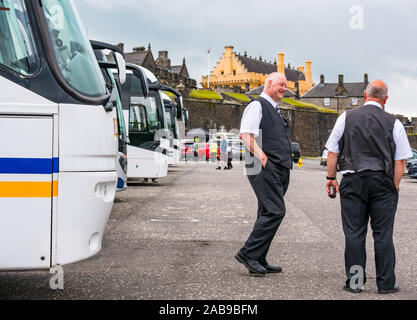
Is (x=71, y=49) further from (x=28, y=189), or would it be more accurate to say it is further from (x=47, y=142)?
(x=28, y=189)

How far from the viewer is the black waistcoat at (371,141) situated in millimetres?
5215

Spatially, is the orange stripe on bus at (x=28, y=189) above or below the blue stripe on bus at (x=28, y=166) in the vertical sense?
below

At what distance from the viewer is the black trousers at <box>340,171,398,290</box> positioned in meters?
5.21

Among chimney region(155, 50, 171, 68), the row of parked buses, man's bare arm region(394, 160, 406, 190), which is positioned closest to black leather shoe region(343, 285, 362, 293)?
man's bare arm region(394, 160, 406, 190)

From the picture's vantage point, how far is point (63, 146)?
163 inches

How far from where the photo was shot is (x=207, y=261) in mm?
6703

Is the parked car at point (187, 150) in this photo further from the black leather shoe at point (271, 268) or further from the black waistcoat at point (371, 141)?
the black waistcoat at point (371, 141)

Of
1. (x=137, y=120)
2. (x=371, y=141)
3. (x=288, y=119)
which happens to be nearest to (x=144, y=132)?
(x=137, y=120)

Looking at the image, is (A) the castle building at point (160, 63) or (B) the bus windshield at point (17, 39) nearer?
(B) the bus windshield at point (17, 39)

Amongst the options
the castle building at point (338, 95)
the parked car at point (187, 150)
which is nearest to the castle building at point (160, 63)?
the parked car at point (187, 150)

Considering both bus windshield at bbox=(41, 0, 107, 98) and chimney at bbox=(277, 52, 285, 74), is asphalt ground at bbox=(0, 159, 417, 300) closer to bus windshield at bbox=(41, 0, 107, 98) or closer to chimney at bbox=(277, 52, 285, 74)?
bus windshield at bbox=(41, 0, 107, 98)

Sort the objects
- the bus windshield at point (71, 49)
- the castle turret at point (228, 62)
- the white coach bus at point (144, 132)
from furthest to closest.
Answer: the castle turret at point (228, 62) → the white coach bus at point (144, 132) → the bus windshield at point (71, 49)
